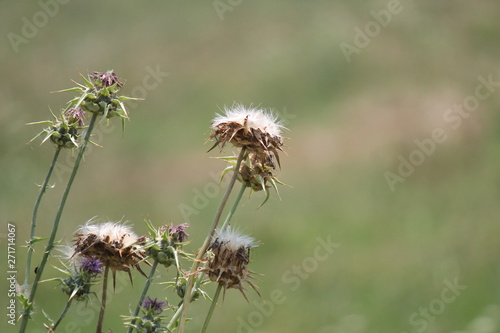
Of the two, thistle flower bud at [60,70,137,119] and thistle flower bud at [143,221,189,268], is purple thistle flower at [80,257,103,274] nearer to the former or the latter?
thistle flower bud at [143,221,189,268]

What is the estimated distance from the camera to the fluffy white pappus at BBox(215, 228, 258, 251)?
4.95 ft

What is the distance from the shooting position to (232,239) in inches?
60.4

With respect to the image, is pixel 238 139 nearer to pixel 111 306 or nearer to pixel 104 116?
pixel 104 116

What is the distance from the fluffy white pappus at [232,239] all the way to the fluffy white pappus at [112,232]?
20 cm

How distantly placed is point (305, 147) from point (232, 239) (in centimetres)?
574

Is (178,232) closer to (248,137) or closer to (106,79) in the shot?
(248,137)

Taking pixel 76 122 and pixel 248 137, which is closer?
pixel 248 137

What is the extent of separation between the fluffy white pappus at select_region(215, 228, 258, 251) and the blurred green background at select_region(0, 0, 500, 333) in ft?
11.4

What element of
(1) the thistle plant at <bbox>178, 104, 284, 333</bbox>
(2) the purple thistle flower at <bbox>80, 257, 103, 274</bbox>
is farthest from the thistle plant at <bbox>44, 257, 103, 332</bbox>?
(1) the thistle plant at <bbox>178, 104, 284, 333</bbox>

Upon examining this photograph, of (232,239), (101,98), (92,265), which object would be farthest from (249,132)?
(92,265)

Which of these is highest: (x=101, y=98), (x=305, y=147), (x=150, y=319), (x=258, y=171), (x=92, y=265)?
(x=305, y=147)

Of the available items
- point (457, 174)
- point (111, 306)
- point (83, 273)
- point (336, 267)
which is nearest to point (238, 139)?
point (83, 273)

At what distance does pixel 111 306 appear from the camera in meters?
5.50

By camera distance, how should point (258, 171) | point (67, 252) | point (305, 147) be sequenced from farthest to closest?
1. point (305, 147)
2. point (67, 252)
3. point (258, 171)
